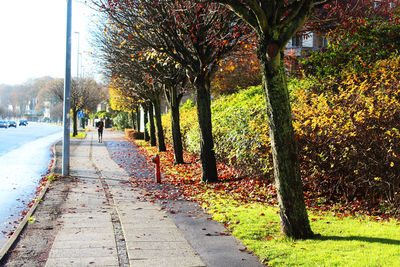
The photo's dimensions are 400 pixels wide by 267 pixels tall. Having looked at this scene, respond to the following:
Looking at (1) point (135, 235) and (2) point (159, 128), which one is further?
(2) point (159, 128)

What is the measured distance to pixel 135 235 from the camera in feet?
20.9

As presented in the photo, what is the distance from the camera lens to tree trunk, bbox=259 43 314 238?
562 cm

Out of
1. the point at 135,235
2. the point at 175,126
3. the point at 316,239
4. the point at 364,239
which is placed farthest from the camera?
the point at 175,126

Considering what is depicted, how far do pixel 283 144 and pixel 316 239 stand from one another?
4.63ft

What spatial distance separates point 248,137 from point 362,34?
5.36 m

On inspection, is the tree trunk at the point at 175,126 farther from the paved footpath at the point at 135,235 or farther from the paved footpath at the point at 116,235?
the paved footpath at the point at 135,235

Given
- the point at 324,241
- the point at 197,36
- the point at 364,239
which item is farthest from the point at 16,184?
the point at 364,239

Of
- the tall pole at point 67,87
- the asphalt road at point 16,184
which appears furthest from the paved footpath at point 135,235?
the tall pole at point 67,87

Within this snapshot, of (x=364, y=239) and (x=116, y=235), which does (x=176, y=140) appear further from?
(x=364, y=239)

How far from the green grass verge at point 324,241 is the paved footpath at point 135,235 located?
0.30m

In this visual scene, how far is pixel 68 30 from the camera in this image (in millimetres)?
13047

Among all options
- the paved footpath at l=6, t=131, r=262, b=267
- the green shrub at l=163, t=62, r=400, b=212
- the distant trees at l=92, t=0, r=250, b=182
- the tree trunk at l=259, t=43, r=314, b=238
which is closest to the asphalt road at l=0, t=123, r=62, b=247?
the paved footpath at l=6, t=131, r=262, b=267

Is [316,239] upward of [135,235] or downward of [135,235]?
upward

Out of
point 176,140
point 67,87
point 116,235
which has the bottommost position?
point 116,235
